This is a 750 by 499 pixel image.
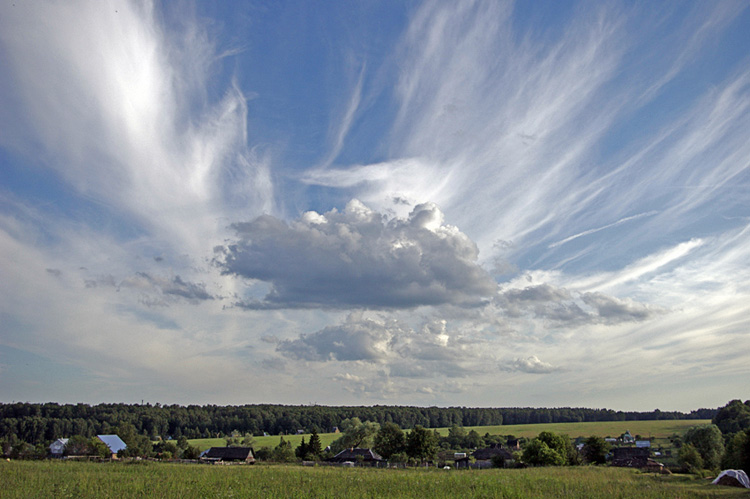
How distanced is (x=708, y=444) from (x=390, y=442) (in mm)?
48566

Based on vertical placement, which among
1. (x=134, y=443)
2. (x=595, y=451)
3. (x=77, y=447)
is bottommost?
(x=595, y=451)

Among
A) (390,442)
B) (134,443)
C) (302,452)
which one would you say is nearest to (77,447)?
(134,443)

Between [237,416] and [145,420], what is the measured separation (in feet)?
101

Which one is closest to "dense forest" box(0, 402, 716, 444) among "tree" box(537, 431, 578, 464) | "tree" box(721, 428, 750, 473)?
"tree" box(537, 431, 578, 464)

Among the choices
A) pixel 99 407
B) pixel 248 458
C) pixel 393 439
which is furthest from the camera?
pixel 99 407

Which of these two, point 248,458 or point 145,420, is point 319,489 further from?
point 145,420

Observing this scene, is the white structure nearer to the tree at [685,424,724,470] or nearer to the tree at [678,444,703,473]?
the tree at [678,444,703,473]

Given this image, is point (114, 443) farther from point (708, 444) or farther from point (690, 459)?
point (708, 444)

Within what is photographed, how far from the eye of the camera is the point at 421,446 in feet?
250

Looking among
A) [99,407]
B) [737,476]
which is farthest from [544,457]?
[99,407]

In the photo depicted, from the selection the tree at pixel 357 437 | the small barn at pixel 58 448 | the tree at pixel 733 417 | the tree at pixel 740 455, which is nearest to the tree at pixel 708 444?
the tree at pixel 733 417

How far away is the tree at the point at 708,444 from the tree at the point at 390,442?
4403 centimetres

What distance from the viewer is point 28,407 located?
157 meters

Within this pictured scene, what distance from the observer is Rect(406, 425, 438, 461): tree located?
3000 inches
